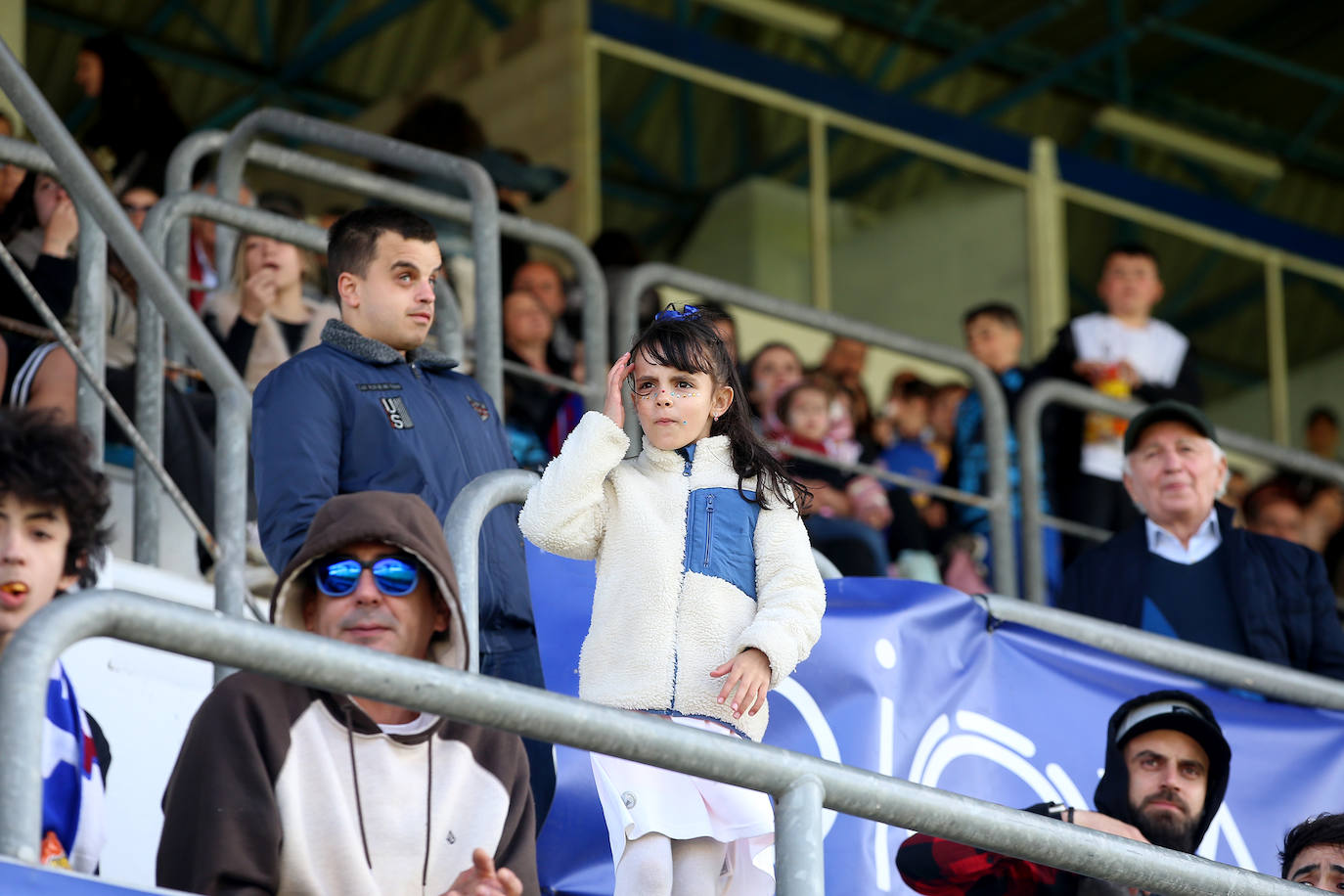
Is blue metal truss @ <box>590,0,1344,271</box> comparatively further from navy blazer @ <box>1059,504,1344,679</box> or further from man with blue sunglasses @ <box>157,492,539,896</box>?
man with blue sunglasses @ <box>157,492,539,896</box>

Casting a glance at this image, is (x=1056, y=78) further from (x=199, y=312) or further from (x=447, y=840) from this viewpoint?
(x=447, y=840)

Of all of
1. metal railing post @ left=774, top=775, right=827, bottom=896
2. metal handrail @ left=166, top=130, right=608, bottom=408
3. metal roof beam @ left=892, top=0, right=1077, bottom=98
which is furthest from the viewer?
metal roof beam @ left=892, top=0, right=1077, bottom=98

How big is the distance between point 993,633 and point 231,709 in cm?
263

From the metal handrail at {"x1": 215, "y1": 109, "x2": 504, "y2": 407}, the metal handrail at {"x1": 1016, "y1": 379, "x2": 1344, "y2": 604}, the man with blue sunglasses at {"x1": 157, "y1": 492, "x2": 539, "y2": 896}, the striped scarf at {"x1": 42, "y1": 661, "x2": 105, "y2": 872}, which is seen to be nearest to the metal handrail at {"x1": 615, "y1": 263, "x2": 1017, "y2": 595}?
the metal handrail at {"x1": 1016, "y1": 379, "x2": 1344, "y2": 604}

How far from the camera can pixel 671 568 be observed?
4.18 m

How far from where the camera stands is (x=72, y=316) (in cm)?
625

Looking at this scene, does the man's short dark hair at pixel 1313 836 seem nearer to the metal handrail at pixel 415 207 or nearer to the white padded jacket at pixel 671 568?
the white padded jacket at pixel 671 568

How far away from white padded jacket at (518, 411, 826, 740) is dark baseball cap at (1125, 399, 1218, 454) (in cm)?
231

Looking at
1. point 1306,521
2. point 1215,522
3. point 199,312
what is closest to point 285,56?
point 1306,521

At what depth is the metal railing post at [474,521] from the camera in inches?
176

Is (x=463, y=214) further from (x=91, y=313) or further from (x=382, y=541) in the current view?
(x=382, y=541)

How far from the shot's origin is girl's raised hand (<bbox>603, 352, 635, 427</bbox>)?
13.8 feet

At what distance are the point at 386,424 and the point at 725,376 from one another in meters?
0.84

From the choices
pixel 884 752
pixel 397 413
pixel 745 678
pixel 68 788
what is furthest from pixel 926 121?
pixel 68 788
